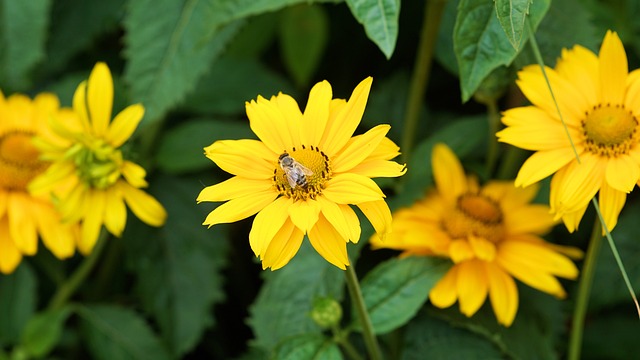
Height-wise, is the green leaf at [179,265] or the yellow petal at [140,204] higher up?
the yellow petal at [140,204]

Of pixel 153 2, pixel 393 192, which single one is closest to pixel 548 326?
pixel 393 192

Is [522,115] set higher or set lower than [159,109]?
higher

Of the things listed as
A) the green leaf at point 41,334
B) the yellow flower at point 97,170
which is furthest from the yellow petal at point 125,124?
the green leaf at point 41,334

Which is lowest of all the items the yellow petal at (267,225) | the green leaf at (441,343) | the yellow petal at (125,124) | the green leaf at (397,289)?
the green leaf at (441,343)

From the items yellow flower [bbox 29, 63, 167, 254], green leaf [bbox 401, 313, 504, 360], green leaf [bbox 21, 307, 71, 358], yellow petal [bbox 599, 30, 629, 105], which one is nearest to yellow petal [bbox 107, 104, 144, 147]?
yellow flower [bbox 29, 63, 167, 254]

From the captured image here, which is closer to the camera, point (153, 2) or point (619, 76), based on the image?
point (619, 76)

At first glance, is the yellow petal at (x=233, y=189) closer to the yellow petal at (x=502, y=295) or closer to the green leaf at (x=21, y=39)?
the yellow petal at (x=502, y=295)

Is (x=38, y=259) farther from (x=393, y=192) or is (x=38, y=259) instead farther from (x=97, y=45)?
(x=393, y=192)

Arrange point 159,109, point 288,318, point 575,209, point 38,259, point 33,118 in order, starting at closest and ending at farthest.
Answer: point 575,209
point 288,318
point 159,109
point 33,118
point 38,259
